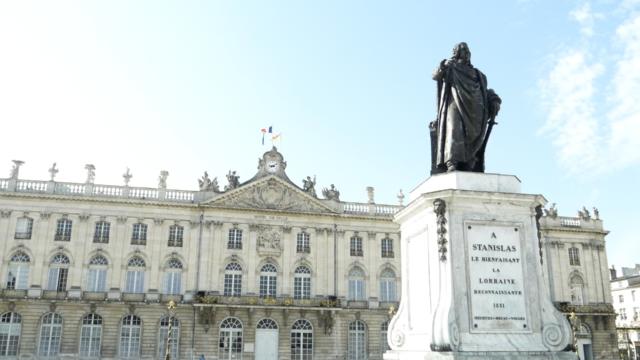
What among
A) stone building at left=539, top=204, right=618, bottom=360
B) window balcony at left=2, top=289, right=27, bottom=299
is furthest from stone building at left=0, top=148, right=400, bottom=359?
stone building at left=539, top=204, right=618, bottom=360

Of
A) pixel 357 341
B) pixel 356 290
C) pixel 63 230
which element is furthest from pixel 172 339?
pixel 356 290

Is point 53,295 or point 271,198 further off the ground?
point 271,198

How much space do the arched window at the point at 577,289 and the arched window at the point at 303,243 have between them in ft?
68.2

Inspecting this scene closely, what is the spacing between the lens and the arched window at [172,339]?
3588 centimetres

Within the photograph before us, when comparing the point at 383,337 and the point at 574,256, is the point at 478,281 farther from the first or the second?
the point at 574,256

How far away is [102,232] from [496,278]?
34598 millimetres

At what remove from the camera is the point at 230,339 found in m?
36.9

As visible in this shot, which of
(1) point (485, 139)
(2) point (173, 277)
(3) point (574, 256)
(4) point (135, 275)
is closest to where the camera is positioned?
(1) point (485, 139)

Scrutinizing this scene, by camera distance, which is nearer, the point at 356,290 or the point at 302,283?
the point at 302,283

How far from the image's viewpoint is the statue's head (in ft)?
26.7

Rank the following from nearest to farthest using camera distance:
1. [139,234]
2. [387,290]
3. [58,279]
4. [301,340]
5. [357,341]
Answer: [58,279] < [139,234] < [301,340] < [357,341] < [387,290]

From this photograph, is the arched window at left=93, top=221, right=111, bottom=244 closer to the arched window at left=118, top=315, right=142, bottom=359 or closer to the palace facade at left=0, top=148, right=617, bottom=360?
the palace facade at left=0, top=148, right=617, bottom=360

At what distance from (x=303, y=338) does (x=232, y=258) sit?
703 cm

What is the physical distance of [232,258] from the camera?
38.6m
